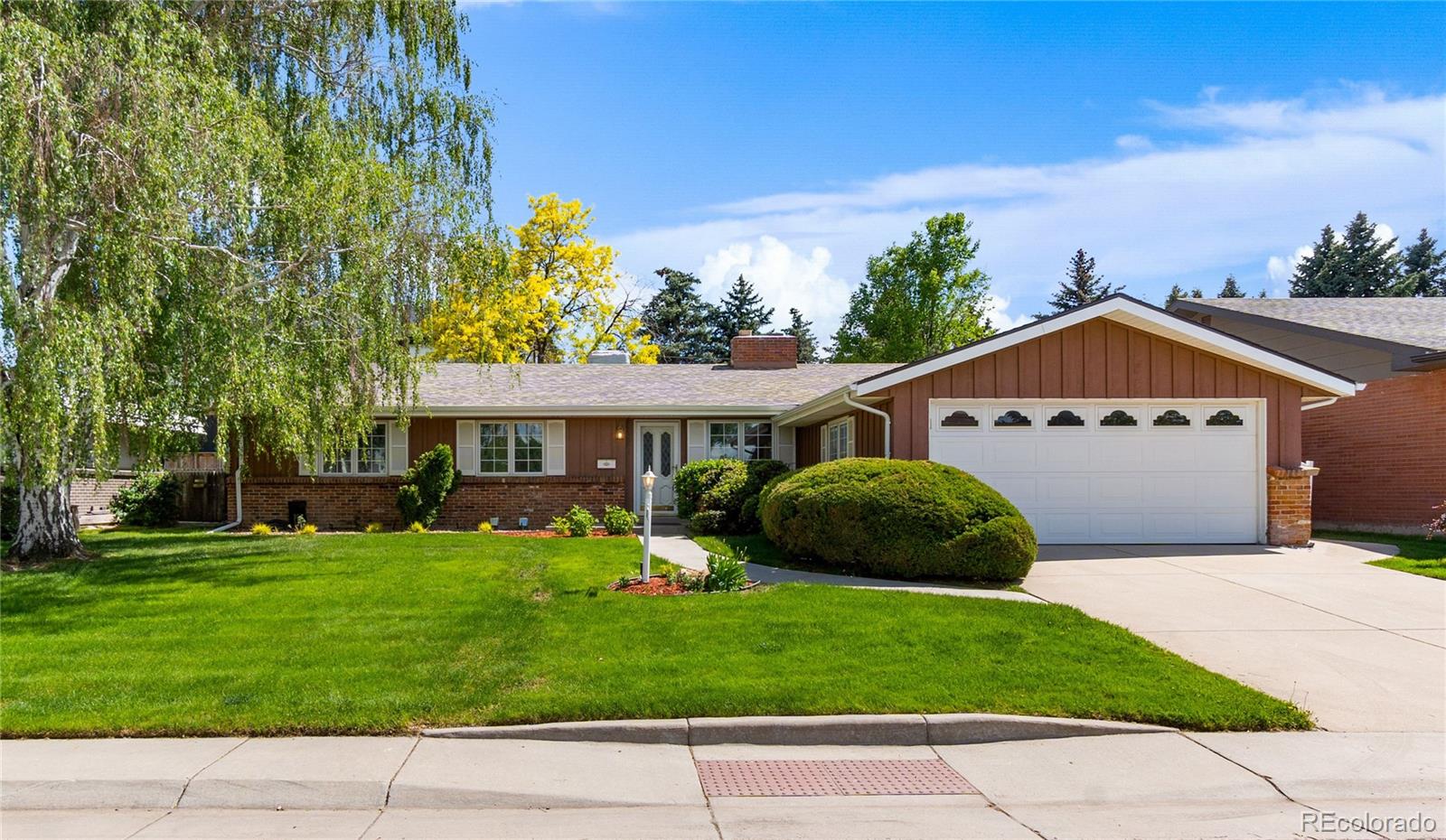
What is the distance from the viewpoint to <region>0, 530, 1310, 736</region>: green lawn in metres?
5.73

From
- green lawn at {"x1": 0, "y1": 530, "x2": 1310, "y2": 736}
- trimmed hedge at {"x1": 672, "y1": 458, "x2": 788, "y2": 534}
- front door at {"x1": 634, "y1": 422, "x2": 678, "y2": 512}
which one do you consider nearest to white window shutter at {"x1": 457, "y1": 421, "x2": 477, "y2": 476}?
front door at {"x1": 634, "y1": 422, "x2": 678, "y2": 512}

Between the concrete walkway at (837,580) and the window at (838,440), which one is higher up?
the window at (838,440)

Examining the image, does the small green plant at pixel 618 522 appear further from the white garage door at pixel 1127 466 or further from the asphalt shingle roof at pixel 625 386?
the white garage door at pixel 1127 466

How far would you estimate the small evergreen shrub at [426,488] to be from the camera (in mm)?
17375

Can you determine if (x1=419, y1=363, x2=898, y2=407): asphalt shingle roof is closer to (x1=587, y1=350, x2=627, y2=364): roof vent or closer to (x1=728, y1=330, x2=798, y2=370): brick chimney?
(x1=728, y1=330, x2=798, y2=370): brick chimney

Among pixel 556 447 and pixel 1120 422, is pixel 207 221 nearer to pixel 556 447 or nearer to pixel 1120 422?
pixel 556 447

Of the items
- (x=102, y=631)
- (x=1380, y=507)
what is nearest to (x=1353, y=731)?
(x=102, y=631)

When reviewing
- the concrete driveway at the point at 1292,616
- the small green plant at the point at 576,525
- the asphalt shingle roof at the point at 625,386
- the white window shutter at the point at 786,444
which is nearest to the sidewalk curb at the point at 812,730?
the concrete driveway at the point at 1292,616

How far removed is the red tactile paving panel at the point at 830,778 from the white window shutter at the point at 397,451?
A: 1460 centimetres

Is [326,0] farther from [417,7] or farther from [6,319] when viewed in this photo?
[6,319]

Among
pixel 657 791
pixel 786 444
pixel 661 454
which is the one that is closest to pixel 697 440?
pixel 661 454

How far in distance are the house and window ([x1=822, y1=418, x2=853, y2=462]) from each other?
8.55 metres

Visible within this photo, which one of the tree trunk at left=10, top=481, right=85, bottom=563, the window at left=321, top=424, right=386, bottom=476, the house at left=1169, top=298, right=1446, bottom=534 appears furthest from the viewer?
the window at left=321, top=424, right=386, bottom=476

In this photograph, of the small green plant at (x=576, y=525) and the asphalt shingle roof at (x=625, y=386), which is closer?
the small green plant at (x=576, y=525)
